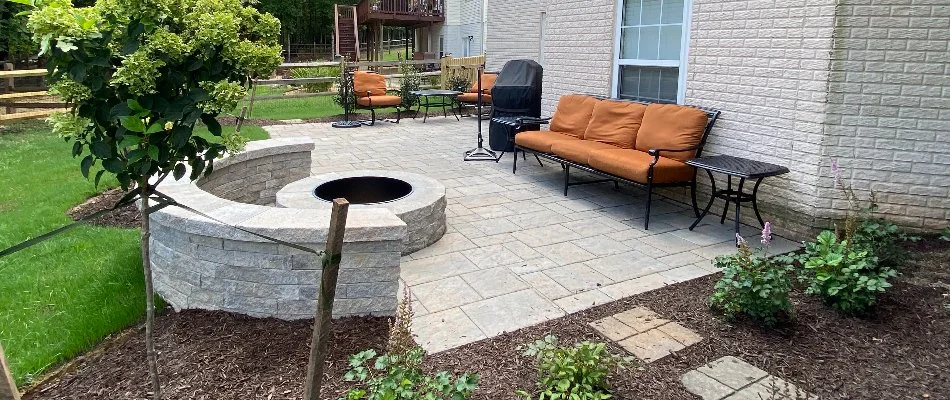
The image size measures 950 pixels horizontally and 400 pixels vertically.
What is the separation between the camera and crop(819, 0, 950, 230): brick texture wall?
3965 millimetres

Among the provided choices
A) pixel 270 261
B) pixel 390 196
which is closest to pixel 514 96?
pixel 390 196

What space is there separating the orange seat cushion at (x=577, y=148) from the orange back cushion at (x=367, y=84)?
626cm

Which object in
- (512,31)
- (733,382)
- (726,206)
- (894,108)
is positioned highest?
(512,31)

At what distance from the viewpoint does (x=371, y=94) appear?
1131 centimetres

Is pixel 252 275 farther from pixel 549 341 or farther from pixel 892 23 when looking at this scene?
pixel 892 23

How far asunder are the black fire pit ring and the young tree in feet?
9.04

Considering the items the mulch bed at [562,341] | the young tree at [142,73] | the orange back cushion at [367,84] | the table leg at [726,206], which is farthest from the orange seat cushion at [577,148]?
the orange back cushion at [367,84]

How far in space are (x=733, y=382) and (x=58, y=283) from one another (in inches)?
147

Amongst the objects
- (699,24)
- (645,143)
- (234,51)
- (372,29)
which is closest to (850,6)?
(699,24)

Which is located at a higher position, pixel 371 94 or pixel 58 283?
pixel 371 94

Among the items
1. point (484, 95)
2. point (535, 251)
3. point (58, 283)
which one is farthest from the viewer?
point (484, 95)

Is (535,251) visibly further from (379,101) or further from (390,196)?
(379,101)

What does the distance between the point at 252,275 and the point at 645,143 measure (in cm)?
369

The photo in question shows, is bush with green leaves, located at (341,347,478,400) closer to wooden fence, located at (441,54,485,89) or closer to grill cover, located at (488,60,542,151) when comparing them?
grill cover, located at (488,60,542,151)
